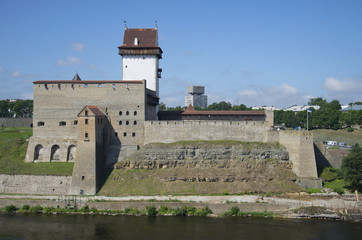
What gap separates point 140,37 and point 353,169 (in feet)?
94.2

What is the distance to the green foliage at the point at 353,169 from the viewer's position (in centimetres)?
3575

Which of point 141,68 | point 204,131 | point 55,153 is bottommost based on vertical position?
point 55,153

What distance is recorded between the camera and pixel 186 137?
41562 millimetres

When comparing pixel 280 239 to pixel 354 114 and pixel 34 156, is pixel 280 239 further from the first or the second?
pixel 354 114

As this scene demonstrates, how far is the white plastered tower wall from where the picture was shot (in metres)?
44.9

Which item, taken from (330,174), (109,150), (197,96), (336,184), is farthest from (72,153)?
(197,96)

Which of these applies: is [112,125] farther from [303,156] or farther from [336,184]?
[336,184]

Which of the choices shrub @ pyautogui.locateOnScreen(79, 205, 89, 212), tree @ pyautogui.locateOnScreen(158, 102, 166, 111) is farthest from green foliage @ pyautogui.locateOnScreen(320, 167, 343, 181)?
tree @ pyautogui.locateOnScreen(158, 102, 166, 111)

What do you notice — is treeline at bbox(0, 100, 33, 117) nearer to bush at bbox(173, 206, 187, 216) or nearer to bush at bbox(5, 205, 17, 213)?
bush at bbox(5, 205, 17, 213)

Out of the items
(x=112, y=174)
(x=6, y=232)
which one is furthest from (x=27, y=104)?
(x=6, y=232)

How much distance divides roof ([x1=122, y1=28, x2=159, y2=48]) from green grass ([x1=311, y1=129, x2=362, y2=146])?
32.9 m

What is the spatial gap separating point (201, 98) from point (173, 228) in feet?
449

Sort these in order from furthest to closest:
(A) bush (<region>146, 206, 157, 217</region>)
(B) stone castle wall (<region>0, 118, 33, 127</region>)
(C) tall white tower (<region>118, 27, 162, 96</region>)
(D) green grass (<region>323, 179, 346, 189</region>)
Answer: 1. (B) stone castle wall (<region>0, 118, 33, 127</region>)
2. (C) tall white tower (<region>118, 27, 162, 96</region>)
3. (D) green grass (<region>323, 179, 346, 189</region>)
4. (A) bush (<region>146, 206, 157, 217</region>)

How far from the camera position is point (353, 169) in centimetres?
3588
